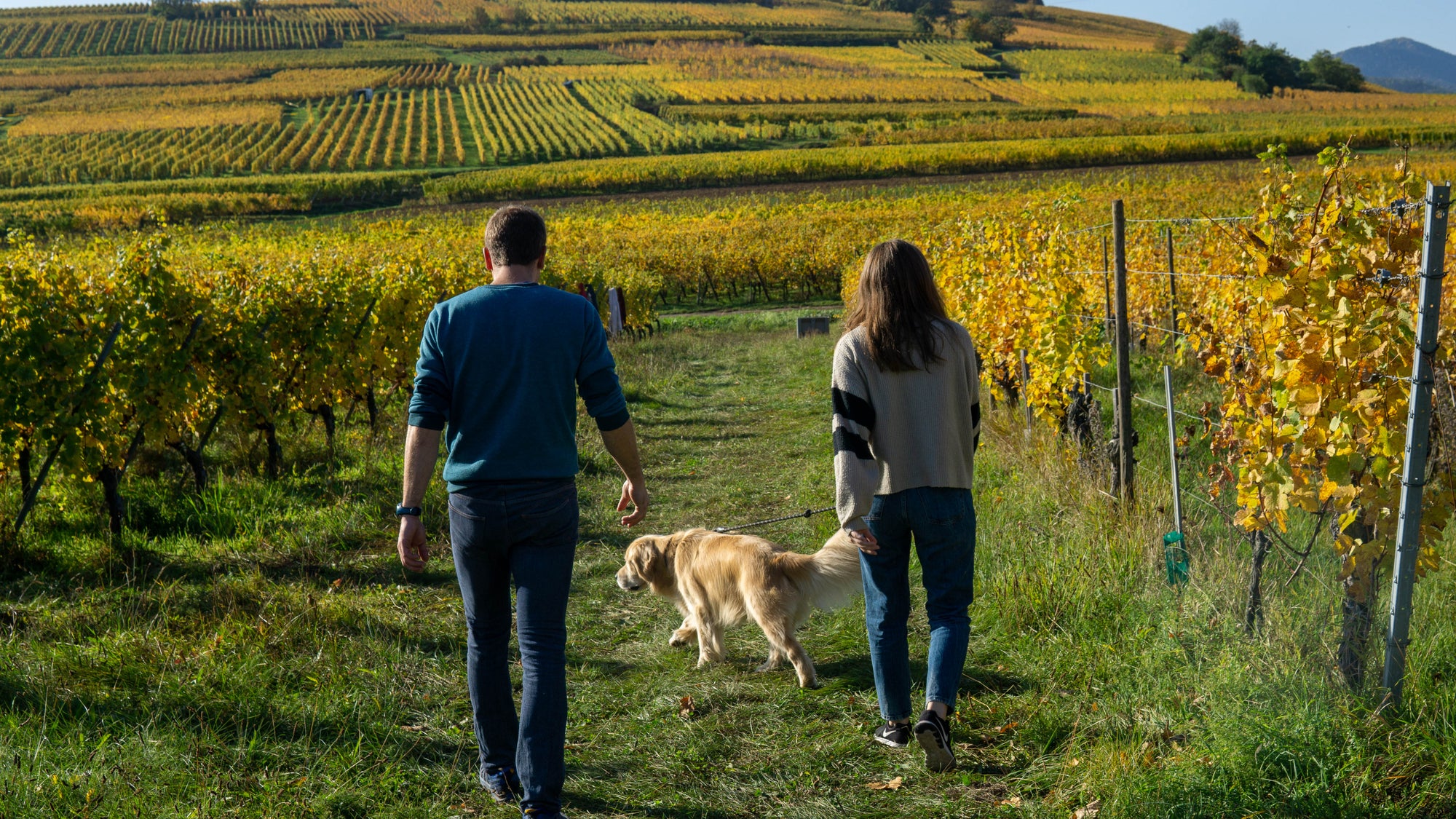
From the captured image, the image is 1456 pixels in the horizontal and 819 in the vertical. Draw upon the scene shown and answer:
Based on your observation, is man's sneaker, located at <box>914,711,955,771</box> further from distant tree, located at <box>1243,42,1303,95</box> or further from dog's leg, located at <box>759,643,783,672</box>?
distant tree, located at <box>1243,42,1303,95</box>

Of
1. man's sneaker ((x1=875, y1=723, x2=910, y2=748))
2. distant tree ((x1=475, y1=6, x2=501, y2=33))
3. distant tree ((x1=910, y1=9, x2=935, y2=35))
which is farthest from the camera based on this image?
distant tree ((x1=475, y1=6, x2=501, y2=33))

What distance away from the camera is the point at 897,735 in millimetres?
3584

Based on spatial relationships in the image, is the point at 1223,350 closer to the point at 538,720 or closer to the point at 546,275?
the point at 538,720

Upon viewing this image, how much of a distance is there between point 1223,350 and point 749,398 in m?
7.45

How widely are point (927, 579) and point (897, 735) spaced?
1.98 ft

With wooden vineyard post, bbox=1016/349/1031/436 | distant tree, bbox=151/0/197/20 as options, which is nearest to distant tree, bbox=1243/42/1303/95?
wooden vineyard post, bbox=1016/349/1031/436

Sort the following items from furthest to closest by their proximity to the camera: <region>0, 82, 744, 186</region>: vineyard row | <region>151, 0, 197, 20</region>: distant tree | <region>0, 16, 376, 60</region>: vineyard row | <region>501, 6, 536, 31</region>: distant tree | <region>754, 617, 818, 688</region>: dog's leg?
1. <region>501, 6, 536, 31</region>: distant tree
2. <region>151, 0, 197, 20</region>: distant tree
3. <region>0, 16, 376, 60</region>: vineyard row
4. <region>0, 82, 744, 186</region>: vineyard row
5. <region>754, 617, 818, 688</region>: dog's leg

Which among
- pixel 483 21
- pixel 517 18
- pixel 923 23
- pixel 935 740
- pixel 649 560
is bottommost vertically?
pixel 935 740

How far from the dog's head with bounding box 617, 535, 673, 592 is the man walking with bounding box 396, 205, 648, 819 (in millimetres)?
1648

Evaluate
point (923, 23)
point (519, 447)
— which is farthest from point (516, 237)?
point (923, 23)

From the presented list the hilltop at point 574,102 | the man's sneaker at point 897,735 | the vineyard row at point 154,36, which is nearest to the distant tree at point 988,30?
the hilltop at point 574,102

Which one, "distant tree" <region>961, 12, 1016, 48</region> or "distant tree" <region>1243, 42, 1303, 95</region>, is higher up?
"distant tree" <region>961, 12, 1016, 48</region>

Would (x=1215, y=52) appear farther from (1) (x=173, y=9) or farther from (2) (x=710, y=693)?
(1) (x=173, y=9)

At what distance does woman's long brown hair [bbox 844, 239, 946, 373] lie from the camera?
3.28 metres
